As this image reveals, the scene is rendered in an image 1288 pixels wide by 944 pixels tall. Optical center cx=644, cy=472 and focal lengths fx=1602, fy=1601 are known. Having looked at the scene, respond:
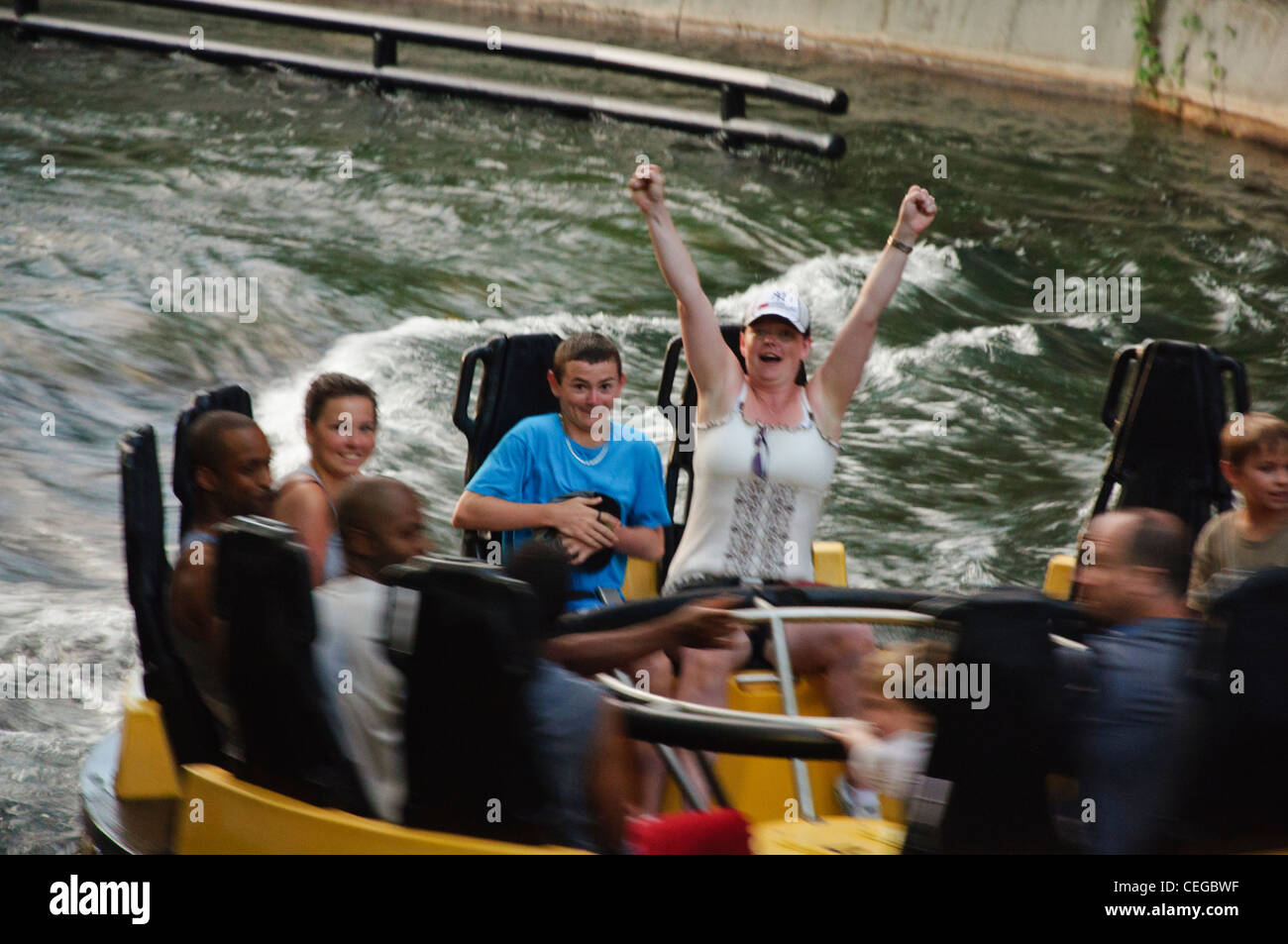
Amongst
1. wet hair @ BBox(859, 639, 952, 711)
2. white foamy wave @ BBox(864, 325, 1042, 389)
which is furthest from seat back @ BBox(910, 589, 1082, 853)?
white foamy wave @ BBox(864, 325, 1042, 389)

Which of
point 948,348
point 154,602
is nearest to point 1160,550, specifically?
point 154,602

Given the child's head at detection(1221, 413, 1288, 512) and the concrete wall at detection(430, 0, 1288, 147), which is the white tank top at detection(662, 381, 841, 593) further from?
the concrete wall at detection(430, 0, 1288, 147)

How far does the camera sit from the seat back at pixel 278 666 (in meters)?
2.68

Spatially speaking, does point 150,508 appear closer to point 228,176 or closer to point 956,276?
point 956,276

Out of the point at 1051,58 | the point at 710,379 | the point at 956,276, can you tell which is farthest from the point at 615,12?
the point at 710,379

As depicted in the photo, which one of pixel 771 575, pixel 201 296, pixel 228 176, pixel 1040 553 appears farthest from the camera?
pixel 228 176

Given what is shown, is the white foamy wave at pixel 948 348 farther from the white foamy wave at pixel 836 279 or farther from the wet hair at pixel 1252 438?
the wet hair at pixel 1252 438

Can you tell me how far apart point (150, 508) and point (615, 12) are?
16104 millimetres

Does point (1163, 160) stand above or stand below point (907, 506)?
above

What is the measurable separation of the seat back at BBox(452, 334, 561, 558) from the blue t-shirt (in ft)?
1.35

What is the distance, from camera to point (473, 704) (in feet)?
8.30

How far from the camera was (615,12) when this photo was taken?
18516 mm

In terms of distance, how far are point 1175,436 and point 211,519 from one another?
255 centimetres

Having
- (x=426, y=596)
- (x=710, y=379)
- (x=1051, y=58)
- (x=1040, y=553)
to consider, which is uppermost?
(x=1051, y=58)
